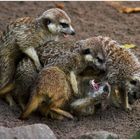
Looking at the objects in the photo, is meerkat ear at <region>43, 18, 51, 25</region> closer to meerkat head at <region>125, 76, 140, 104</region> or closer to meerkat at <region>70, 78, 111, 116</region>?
meerkat at <region>70, 78, 111, 116</region>

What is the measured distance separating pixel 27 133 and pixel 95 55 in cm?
139

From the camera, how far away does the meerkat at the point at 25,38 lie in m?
6.61

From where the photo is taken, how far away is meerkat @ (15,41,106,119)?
604 cm

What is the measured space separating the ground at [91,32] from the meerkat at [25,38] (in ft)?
1.04

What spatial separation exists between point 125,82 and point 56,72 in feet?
2.65

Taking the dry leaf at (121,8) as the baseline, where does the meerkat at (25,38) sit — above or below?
above

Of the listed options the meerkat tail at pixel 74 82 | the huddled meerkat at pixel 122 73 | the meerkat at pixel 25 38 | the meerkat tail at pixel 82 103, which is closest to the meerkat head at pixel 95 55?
the huddled meerkat at pixel 122 73

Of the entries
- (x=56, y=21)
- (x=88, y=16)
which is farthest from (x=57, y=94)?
(x=88, y=16)

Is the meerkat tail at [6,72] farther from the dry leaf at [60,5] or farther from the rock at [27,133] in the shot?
the dry leaf at [60,5]

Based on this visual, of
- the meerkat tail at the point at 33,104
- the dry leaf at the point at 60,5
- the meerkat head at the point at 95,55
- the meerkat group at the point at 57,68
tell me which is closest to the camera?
the meerkat tail at the point at 33,104

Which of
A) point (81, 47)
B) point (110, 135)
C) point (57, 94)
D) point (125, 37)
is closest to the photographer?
point (110, 135)

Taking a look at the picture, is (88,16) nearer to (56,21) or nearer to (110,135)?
(56,21)

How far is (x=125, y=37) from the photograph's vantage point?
8492mm

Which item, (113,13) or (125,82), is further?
(113,13)
